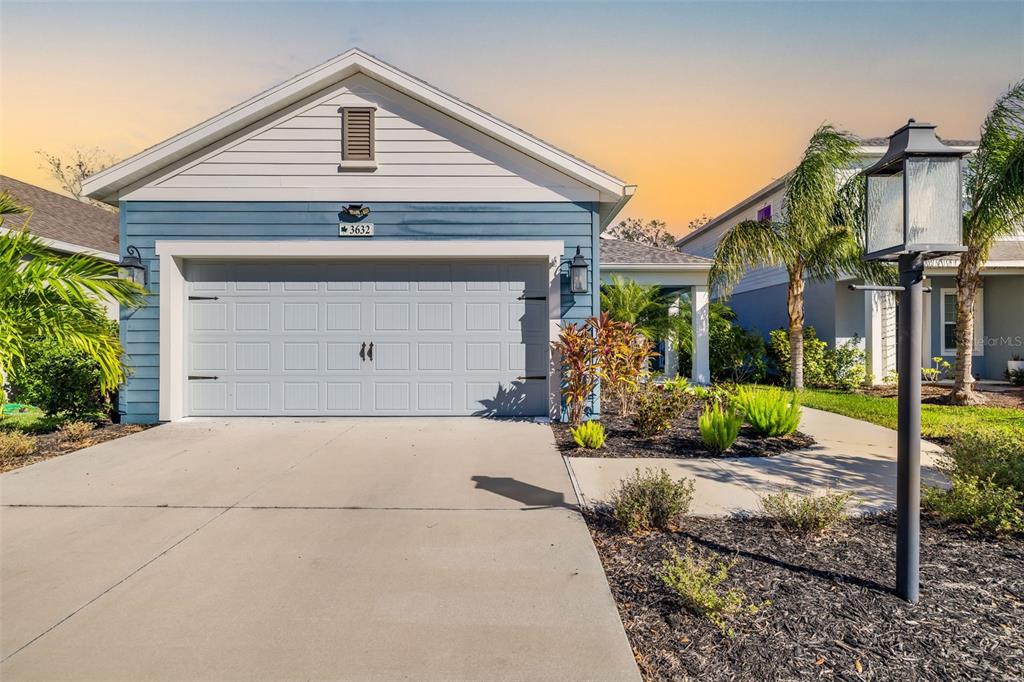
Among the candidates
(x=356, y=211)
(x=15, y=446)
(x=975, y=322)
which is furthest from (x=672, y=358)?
(x=15, y=446)

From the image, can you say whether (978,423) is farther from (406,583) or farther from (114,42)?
(114,42)

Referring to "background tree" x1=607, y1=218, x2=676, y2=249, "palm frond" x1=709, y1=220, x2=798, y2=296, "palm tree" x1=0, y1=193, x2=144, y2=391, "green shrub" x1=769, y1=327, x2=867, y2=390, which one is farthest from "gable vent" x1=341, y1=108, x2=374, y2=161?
"background tree" x1=607, y1=218, x2=676, y2=249

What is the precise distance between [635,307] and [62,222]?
42.4ft

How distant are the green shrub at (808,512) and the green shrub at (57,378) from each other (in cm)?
846

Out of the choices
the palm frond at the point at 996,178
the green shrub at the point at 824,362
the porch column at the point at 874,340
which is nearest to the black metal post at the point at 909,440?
the palm frond at the point at 996,178

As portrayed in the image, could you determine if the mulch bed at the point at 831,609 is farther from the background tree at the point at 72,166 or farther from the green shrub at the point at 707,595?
the background tree at the point at 72,166

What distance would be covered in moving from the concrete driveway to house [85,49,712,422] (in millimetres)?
2441

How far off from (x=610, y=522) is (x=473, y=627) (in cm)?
161

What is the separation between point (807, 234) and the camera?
1068 centimetres

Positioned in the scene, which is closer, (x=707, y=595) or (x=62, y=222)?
(x=707, y=595)

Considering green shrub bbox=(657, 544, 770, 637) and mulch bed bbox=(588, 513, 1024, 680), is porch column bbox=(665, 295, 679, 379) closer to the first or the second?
mulch bed bbox=(588, 513, 1024, 680)

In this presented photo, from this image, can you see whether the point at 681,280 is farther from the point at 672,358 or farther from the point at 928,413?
the point at 928,413

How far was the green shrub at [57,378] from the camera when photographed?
7.31 metres

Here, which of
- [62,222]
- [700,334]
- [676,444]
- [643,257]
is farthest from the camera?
[643,257]
